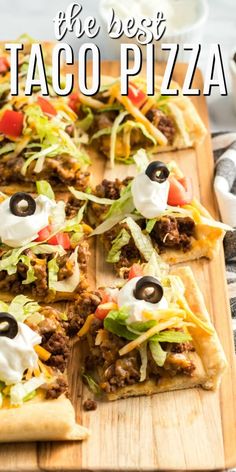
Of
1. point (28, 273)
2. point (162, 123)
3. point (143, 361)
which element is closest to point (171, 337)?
point (143, 361)

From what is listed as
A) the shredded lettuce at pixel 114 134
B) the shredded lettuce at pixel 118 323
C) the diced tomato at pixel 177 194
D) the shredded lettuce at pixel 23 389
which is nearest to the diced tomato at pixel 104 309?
the shredded lettuce at pixel 118 323

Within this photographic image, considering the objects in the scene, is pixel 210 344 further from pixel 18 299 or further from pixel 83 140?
pixel 83 140

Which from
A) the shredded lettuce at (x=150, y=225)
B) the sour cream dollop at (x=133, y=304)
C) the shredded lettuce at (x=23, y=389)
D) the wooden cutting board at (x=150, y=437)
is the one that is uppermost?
the shredded lettuce at (x=150, y=225)

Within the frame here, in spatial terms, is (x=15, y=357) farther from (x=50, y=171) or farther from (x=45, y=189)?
(x=50, y=171)

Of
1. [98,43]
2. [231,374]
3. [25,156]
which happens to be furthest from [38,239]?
[98,43]

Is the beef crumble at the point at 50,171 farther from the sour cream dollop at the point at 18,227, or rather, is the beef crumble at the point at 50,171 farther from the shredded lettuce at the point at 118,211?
the sour cream dollop at the point at 18,227

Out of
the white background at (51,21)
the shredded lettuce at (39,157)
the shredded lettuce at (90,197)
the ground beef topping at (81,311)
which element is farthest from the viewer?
the white background at (51,21)

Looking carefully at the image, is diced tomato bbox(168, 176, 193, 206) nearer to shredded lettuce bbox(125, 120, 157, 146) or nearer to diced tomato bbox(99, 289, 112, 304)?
shredded lettuce bbox(125, 120, 157, 146)
